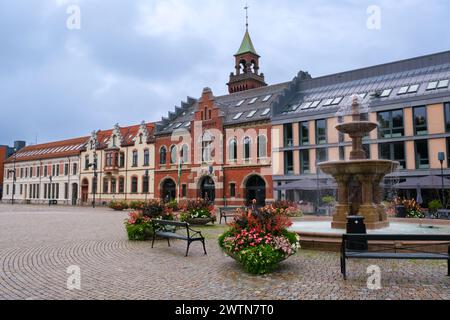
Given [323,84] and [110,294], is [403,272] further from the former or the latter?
[323,84]

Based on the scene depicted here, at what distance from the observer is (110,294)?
20.5 feet

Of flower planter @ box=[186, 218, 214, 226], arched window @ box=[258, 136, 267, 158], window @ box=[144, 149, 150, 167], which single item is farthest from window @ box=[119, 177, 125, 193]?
flower planter @ box=[186, 218, 214, 226]

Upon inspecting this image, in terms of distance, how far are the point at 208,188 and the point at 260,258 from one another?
36.3 meters

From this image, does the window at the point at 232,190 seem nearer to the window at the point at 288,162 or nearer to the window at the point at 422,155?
the window at the point at 288,162

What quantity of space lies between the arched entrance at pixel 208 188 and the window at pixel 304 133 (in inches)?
439

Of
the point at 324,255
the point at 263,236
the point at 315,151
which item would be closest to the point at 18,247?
the point at 263,236

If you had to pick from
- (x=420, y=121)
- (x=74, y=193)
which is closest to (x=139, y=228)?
(x=420, y=121)

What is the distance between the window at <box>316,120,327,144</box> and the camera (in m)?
36.5

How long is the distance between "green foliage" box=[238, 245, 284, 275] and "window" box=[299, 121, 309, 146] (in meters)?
31.1

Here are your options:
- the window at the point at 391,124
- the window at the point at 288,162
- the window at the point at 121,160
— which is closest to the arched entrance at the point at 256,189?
the window at the point at 288,162

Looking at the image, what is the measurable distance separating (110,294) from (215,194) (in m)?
35.8

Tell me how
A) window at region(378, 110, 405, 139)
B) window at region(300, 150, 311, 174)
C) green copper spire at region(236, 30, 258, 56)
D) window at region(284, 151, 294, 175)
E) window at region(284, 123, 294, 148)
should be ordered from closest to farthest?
window at region(378, 110, 405, 139) < window at region(300, 150, 311, 174) < window at region(284, 151, 294, 175) < window at region(284, 123, 294, 148) < green copper spire at region(236, 30, 258, 56)

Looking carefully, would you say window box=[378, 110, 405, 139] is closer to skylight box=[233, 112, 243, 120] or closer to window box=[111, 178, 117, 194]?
skylight box=[233, 112, 243, 120]

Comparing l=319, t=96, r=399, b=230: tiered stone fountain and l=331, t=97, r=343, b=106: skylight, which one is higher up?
l=331, t=97, r=343, b=106: skylight
